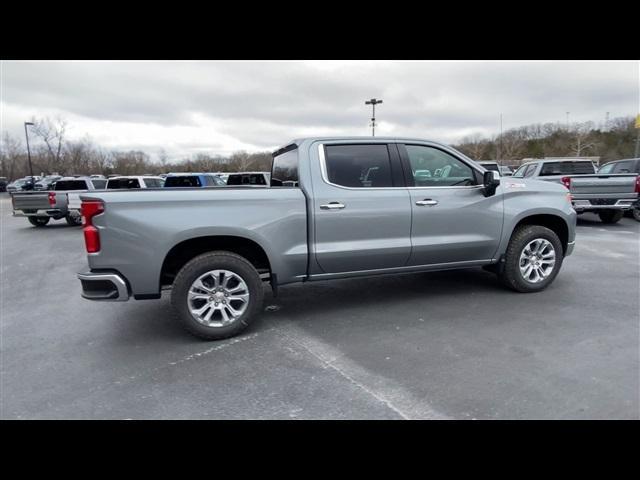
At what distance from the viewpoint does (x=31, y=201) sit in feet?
42.5

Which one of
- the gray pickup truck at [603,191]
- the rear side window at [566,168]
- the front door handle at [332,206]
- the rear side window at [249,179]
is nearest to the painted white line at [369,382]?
the front door handle at [332,206]

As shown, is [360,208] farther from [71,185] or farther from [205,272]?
[71,185]

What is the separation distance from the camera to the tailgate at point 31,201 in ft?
42.3

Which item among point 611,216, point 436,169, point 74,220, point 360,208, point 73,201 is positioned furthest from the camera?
point 74,220

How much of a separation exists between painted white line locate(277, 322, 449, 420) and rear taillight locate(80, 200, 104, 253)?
78.5 inches

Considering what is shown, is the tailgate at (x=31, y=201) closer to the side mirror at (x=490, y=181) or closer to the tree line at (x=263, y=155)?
A: the side mirror at (x=490, y=181)

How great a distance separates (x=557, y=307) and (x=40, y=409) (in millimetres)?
5160

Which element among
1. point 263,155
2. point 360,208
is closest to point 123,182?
point 360,208

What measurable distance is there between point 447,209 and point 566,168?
1034 centimetres

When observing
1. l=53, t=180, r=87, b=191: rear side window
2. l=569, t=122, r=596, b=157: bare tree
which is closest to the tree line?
l=569, t=122, r=596, b=157: bare tree

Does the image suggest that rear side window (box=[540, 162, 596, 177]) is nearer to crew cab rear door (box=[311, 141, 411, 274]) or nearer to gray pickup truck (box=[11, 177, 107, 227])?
crew cab rear door (box=[311, 141, 411, 274])

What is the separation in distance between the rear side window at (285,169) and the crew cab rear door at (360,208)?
30cm

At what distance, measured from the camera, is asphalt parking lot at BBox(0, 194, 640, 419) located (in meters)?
2.63
